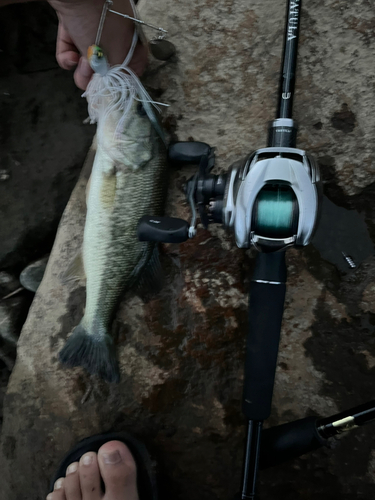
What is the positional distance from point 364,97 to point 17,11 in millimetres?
2258

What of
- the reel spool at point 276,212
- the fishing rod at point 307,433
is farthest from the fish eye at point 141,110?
the fishing rod at point 307,433

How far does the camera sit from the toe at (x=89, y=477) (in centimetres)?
184

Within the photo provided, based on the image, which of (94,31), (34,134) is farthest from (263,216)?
(34,134)

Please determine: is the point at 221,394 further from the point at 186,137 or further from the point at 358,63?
the point at 358,63

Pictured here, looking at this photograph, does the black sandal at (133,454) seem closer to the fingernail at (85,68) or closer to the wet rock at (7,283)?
the wet rock at (7,283)

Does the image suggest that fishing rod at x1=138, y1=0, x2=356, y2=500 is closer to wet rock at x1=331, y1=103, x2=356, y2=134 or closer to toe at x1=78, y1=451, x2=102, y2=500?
wet rock at x1=331, y1=103, x2=356, y2=134

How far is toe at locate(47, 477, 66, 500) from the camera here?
1.84 meters

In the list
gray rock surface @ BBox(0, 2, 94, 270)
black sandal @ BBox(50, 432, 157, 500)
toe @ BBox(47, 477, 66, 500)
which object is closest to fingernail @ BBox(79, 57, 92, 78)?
gray rock surface @ BBox(0, 2, 94, 270)

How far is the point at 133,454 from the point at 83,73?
197 cm

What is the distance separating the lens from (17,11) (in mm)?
2375

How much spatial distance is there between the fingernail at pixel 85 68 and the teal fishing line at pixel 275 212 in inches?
47.8

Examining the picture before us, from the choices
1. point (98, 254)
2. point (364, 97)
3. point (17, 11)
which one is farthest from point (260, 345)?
point (17, 11)

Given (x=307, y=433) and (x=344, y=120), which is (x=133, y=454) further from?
(x=344, y=120)

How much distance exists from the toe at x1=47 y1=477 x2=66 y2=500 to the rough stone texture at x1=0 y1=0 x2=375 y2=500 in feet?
0.17
